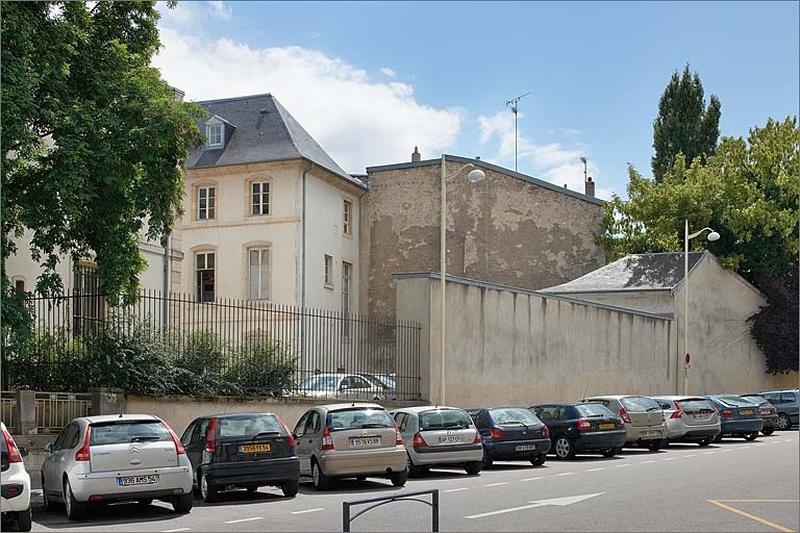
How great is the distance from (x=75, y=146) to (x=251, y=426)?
6188mm

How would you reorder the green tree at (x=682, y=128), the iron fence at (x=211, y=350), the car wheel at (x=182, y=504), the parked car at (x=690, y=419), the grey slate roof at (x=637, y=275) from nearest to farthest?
the car wheel at (x=182, y=504), the iron fence at (x=211, y=350), the parked car at (x=690, y=419), the grey slate roof at (x=637, y=275), the green tree at (x=682, y=128)

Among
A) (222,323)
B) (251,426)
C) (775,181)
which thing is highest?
(775,181)

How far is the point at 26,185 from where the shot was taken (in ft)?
65.5

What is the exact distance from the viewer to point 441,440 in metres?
20.8

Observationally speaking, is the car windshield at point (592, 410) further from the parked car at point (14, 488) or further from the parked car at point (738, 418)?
the parked car at point (14, 488)

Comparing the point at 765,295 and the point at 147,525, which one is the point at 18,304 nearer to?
the point at 147,525

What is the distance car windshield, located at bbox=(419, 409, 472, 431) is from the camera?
20984 mm

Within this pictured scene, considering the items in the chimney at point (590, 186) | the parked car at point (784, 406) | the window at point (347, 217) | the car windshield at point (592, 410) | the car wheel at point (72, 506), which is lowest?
the parked car at point (784, 406)

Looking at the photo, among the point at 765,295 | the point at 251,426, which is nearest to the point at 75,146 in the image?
the point at 251,426

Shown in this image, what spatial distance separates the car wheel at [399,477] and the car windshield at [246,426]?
2620 mm

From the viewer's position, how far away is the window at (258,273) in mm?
47781

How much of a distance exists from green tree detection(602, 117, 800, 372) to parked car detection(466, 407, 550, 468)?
2922 centimetres

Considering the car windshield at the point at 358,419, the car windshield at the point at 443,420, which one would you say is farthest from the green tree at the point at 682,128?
the car windshield at the point at 358,419

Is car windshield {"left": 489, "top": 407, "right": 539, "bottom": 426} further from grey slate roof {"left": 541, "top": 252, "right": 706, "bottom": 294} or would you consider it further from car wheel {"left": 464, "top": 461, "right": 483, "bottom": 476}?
grey slate roof {"left": 541, "top": 252, "right": 706, "bottom": 294}
